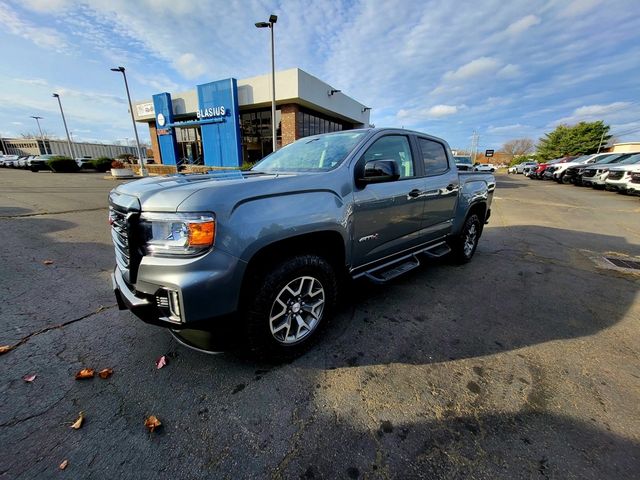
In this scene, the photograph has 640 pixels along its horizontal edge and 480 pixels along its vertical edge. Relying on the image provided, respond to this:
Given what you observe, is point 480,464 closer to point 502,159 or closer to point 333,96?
point 333,96

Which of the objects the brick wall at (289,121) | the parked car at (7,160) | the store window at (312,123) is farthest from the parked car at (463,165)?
the parked car at (7,160)

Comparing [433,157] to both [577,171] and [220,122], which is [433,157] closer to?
[577,171]

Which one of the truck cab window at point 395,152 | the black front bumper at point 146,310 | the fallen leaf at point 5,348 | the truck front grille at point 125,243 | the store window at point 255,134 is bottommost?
the fallen leaf at point 5,348

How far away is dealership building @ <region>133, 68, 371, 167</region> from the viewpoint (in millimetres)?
19938

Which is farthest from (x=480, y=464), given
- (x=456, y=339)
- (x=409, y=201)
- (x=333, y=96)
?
(x=333, y=96)

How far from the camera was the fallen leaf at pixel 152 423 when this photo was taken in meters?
1.85

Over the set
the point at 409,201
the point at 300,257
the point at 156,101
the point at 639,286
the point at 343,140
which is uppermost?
the point at 156,101

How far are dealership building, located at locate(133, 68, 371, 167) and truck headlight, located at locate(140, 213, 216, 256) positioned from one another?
18634 mm

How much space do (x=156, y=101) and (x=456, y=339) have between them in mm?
31263

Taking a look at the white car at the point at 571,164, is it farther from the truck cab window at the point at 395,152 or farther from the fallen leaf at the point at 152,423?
the fallen leaf at the point at 152,423

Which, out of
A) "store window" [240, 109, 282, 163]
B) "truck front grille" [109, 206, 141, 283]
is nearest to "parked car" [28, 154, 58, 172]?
"store window" [240, 109, 282, 163]

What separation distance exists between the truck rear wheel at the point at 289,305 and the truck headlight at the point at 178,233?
Answer: 1.64 ft

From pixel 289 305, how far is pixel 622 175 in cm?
1874

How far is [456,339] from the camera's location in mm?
2818
